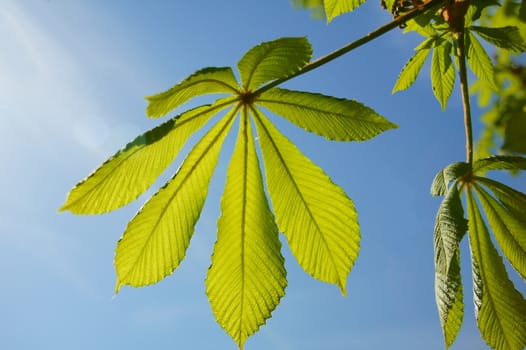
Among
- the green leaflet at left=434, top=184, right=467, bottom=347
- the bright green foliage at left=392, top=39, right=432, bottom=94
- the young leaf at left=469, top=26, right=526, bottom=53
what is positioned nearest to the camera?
the green leaflet at left=434, top=184, right=467, bottom=347

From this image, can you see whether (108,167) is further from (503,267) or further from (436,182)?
(503,267)

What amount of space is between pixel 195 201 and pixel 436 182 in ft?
2.10

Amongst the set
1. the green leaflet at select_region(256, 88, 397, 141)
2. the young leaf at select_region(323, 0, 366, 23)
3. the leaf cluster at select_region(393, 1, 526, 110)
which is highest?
the leaf cluster at select_region(393, 1, 526, 110)

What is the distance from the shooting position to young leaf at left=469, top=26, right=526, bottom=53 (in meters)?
1.65

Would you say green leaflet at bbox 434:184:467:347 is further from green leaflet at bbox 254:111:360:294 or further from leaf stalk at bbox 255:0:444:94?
leaf stalk at bbox 255:0:444:94

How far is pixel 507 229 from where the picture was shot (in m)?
1.53

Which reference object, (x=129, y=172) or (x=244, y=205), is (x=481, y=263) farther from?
(x=129, y=172)

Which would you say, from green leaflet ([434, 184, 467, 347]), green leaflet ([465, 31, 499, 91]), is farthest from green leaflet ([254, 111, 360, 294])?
green leaflet ([465, 31, 499, 91])

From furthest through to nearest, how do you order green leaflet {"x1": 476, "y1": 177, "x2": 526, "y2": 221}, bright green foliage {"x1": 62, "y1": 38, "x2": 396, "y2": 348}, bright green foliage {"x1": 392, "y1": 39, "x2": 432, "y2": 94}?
bright green foliage {"x1": 392, "y1": 39, "x2": 432, "y2": 94}, green leaflet {"x1": 476, "y1": 177, "x2": 526, "y2": 221}, bright green foliage {"x1": 62, "y1": 38, "x2": 396, "y2": 348}

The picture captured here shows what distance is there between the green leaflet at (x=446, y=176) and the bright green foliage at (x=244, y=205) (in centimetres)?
20

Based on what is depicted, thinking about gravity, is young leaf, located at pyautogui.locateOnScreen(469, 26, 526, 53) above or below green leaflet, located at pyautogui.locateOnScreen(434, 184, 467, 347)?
above

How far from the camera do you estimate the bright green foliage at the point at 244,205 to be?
3.95ft

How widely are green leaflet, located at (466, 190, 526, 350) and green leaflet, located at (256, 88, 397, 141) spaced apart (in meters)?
0.49

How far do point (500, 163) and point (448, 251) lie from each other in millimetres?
466
